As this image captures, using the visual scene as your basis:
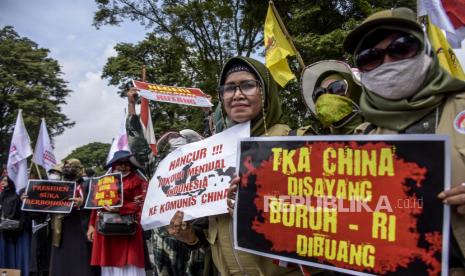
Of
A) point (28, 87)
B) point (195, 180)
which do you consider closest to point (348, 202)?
point (195, 180)

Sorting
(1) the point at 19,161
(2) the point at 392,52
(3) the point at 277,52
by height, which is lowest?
(1) the point at 19,161

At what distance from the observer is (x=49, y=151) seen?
6.51 meters

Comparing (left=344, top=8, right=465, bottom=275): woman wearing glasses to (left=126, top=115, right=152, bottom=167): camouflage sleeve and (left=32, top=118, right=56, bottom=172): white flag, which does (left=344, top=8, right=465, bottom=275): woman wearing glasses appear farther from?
(left=32, top=118, right=56, bottom=172): white flag

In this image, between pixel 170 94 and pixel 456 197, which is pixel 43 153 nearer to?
pixel 170 94

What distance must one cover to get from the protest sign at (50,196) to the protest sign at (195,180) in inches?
124

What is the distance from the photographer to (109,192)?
15.8 ft

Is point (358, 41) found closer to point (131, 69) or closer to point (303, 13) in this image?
point (303, 13)

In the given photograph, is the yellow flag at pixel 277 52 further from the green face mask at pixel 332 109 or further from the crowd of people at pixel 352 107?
the green face mask at pixel 332 109

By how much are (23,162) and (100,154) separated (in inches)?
1667

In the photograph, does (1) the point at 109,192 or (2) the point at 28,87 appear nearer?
(1) the point at 109,192

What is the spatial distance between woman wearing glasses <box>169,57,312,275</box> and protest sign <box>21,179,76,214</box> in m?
3.57

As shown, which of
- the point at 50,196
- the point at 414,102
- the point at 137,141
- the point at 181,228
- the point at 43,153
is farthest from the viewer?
the point at 43,153

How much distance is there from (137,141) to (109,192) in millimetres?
699

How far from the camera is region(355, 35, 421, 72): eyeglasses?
1748 millimetres
